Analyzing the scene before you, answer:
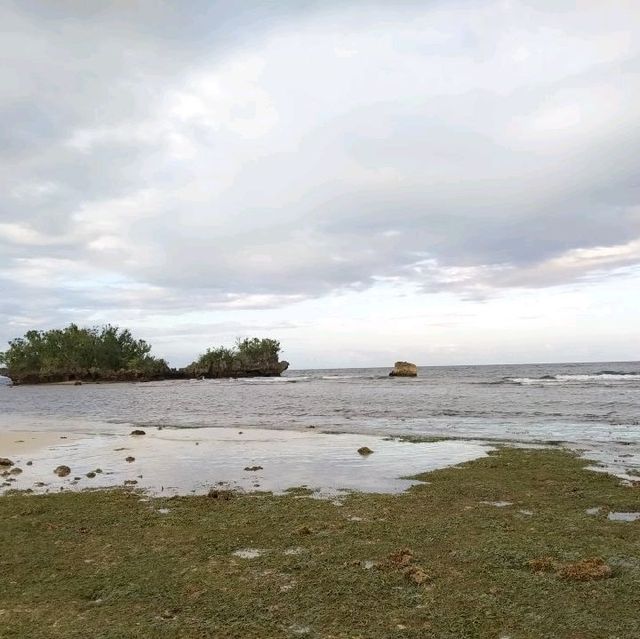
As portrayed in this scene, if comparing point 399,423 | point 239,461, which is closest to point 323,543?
point 239,461

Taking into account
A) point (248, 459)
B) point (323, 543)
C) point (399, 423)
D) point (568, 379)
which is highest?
point (568, 379)

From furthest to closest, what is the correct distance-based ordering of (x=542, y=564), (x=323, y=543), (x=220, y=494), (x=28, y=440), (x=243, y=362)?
(x=243, y=362), (x=28, y=440), (x=220, y=494), (x=323, y=543), (x=542, y=564)

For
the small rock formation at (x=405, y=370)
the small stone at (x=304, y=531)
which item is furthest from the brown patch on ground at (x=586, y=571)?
the small rock formation at (x=405, y=370)

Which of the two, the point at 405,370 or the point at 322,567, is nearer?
the point at 322,567

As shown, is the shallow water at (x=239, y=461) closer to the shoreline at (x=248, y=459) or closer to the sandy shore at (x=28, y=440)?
the shoreline at (x=248, y=459)

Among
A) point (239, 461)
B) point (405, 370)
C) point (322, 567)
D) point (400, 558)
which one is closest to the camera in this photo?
point (322, 567)

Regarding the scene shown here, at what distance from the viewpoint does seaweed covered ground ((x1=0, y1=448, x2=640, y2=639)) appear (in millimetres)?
5516

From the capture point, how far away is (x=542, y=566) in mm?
6832

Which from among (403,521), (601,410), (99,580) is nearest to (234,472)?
(403,521)

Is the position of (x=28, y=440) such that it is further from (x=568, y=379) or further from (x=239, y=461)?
(x=568, y=379)

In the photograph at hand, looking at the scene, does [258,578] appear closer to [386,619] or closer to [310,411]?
[386,619]

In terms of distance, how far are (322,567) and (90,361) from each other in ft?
436

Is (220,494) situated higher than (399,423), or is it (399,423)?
(220,494)

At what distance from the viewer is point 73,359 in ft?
411
